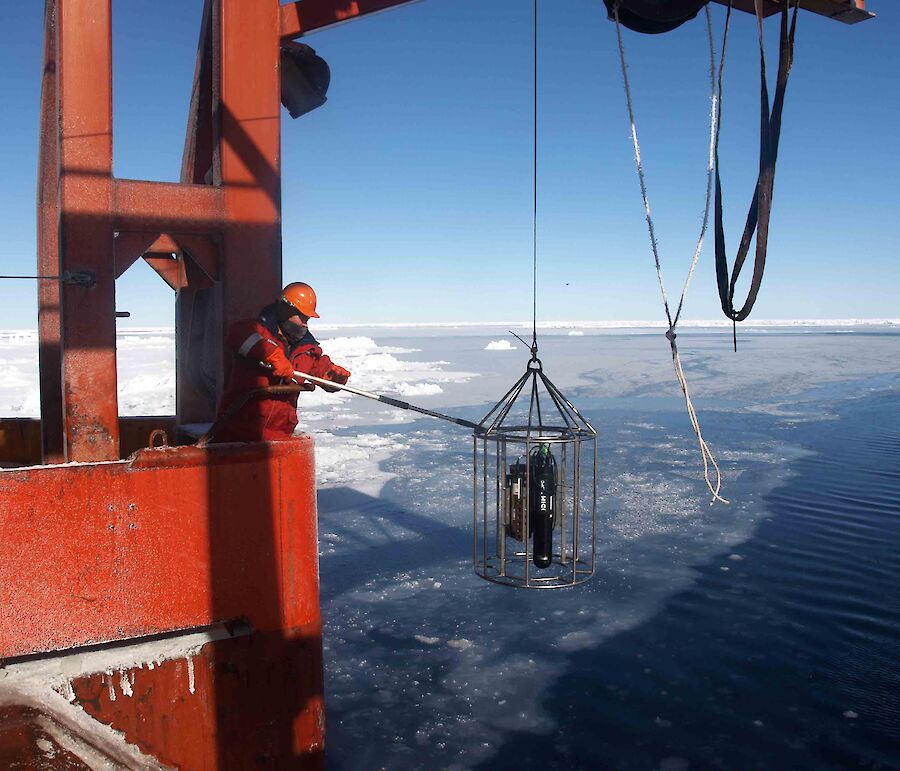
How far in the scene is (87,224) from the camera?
3.37 m

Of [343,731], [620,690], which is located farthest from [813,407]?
[343,731]

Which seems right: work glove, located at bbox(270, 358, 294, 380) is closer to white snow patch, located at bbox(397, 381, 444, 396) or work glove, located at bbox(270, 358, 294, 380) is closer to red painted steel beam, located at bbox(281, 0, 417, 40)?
red painted steel beam, located at bbox(281, 0, 417, 40)

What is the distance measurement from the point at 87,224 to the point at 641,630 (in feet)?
15.3

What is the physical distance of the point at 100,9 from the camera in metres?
3.38

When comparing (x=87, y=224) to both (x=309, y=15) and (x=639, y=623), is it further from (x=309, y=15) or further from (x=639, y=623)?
(x=639, y=623)

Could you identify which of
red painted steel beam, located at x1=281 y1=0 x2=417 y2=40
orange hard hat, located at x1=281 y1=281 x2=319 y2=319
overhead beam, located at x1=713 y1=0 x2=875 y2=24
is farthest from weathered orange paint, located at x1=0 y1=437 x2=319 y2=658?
overhead beam, located at x1=713 y1=0 x2=875 y2=24

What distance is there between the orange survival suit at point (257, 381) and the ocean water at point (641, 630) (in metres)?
1.97

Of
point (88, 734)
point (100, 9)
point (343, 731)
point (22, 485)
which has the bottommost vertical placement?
point (343, 731)

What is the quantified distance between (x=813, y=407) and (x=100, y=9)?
17720mm

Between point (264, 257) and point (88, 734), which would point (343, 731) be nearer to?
point (88, 734)

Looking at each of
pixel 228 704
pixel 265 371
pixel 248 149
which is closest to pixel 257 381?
pixel 265 371

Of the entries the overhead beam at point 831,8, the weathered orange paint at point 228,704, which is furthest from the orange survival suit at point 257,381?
the overhead beam at point 831,8

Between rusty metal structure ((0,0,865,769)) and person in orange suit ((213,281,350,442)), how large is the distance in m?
0.14

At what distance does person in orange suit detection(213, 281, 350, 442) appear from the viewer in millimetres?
3514
